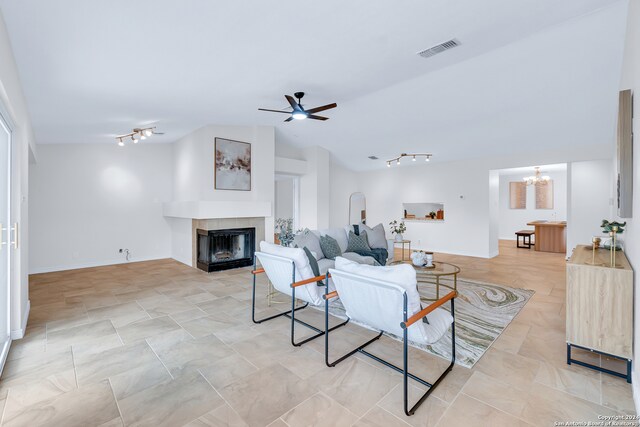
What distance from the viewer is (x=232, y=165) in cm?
632

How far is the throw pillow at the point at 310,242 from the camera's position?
4.85 metres

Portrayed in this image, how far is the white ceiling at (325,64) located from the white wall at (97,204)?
604 mm

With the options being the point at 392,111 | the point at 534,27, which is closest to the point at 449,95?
the point at 392,111

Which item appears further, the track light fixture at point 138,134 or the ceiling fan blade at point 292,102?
the track light fixture at point 138,134

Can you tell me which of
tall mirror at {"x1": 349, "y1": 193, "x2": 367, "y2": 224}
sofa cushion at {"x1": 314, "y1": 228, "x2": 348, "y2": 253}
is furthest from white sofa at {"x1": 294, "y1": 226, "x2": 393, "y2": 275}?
tall mirror at {"x1": 349, "y1": 193, "x2": 367, "y2": 224}

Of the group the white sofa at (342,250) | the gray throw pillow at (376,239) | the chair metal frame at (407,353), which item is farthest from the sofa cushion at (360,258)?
the chair metal frame at (407,353)

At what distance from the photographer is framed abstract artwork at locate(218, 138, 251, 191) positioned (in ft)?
20.1

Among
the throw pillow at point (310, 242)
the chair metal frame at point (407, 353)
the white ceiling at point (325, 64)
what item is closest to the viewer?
the chair metal frame at point (407, 353)

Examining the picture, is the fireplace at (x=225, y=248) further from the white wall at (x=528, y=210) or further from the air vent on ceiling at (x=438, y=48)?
the white wall at (x=528, y=210)

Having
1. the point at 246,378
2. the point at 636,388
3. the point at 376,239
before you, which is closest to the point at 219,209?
the point at 376,239

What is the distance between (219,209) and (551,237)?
8.71 m

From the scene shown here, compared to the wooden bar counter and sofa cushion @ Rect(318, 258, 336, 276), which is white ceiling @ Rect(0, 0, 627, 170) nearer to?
sofa cushion @ Rect(318, 258, 336, 276)

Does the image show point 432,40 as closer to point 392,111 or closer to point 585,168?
point 392,111

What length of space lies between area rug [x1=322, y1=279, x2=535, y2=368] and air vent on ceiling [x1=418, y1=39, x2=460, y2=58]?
9.95 feet
